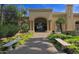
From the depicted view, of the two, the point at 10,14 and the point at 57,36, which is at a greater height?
the point at 10,14

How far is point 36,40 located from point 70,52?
6.62ft

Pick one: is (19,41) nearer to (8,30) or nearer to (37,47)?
(37,47)

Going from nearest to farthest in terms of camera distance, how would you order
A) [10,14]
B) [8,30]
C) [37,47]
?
[37,47]
[10,14]
[8,30]

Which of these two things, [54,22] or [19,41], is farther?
[54,22]

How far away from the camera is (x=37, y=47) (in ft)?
28.2

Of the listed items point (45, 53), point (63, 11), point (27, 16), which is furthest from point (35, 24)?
point (45, 53)

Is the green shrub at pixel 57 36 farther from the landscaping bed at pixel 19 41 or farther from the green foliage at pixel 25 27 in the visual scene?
the green foliage at pixel 25 27

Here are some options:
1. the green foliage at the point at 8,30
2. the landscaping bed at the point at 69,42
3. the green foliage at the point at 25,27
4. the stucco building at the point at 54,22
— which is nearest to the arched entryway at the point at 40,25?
the stucco building at the point at 54,22

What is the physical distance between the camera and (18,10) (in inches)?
377

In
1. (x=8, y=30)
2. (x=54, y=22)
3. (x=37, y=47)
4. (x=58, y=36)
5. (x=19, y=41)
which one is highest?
(x=54, y=22)

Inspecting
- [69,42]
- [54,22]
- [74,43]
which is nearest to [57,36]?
[54,22]

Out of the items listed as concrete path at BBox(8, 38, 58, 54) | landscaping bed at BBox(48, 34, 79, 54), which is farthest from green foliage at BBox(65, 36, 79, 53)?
concrete path at BBox(8, 38, 58, 54)

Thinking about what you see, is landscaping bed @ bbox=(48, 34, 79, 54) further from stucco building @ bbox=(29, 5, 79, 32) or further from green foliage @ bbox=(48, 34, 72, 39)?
stucco building @ bbox=(29, 5, 79, 32)

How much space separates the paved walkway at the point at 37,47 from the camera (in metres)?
8.02
